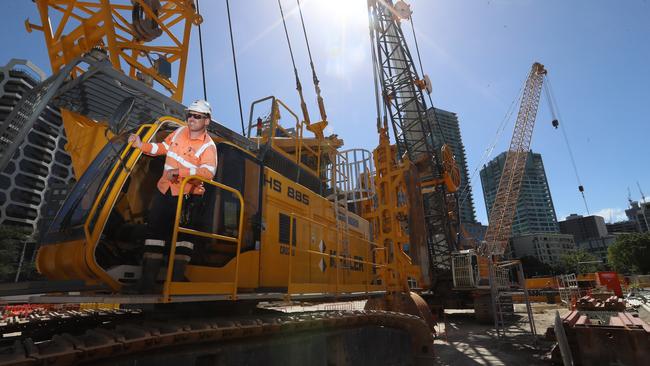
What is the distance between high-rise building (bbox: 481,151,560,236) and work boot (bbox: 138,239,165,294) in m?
88.2

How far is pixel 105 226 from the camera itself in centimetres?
310

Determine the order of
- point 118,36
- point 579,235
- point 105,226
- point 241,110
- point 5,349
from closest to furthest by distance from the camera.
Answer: point 5,349 → point 105,226 → point 241,110 → point 118,36 → point 579,235

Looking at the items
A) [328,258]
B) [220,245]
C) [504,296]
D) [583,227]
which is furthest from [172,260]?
[583,227]

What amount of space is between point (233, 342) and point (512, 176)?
4055cm

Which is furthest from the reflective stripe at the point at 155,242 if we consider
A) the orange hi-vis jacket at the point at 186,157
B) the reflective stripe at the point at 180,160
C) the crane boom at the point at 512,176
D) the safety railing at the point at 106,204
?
the crane boom at the point at 512,176

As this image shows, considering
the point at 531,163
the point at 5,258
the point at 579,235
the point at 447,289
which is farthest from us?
the point at 579,235

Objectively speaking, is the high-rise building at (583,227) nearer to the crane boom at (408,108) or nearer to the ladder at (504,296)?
the crane boom at (408,108)

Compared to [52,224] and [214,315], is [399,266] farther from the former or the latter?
[52,224]

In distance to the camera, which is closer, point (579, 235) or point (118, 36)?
point (118, 36)

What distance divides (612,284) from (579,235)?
157380mm

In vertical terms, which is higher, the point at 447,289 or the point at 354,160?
the point at 354,160

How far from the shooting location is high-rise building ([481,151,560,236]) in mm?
90731

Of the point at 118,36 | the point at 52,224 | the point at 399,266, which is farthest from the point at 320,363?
the point at 118,36

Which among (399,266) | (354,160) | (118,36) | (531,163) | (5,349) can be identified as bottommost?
(5,349)
